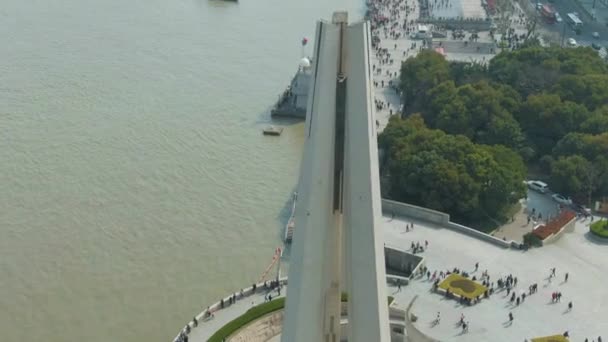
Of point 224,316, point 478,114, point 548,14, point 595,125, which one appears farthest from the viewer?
point 548,14

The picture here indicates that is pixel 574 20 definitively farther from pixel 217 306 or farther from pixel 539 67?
pixel 217 306

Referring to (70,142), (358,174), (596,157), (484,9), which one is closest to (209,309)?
(358,174)

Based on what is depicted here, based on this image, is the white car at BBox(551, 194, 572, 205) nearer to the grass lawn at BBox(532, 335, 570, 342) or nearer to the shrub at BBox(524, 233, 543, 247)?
the shrub at BBox(524, 233, 543, 247)

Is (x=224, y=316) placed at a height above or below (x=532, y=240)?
below

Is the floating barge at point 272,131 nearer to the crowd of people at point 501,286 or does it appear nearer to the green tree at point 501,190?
the green tree at point 501,190

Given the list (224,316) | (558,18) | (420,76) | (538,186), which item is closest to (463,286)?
(224,316)

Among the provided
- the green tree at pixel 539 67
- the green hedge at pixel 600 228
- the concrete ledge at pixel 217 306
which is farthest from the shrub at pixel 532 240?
the green tree at pixel 539 67

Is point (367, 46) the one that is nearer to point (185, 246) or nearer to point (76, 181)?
point (185, 246)
